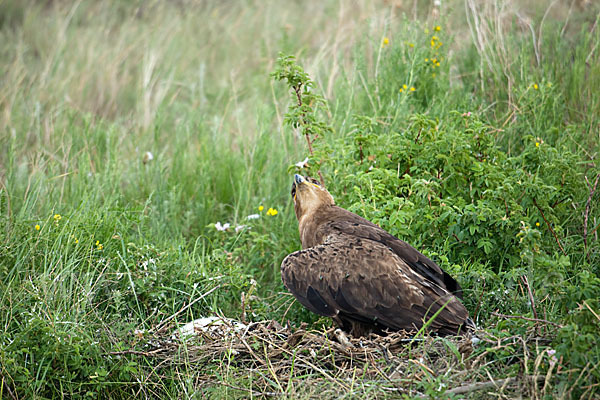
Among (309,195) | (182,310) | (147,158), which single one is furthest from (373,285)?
(147,158)

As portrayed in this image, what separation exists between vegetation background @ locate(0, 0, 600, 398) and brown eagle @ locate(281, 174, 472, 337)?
1.02 ft

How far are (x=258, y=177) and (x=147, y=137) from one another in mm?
1559

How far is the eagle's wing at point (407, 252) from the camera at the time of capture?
3918 mm

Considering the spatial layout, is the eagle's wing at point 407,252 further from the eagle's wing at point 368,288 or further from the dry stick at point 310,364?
the dry stick at point 310,364

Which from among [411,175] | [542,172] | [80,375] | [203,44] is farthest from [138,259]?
[203,44]

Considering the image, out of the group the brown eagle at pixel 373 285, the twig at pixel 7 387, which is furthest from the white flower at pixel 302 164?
the twig at pixel 7 387

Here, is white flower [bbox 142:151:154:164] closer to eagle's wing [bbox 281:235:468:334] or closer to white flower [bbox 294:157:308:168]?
white flower [bbox 294:157:308:168]

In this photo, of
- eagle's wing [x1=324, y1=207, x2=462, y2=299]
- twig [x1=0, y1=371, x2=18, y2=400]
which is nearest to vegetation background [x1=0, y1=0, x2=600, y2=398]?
twig [x1=0, y1=371, x2=18, y2=400]

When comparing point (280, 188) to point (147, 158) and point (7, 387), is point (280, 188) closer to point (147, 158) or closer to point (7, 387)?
point (147, 158)

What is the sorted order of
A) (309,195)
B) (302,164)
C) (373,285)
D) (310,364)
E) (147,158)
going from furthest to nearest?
(147,158), (302,164), (309,195), (373,285), (310,364)

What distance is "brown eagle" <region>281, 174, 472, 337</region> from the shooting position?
12.1ft

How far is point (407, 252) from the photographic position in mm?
3971

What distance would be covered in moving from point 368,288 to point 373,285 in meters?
0.04

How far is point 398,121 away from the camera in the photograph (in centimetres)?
571
